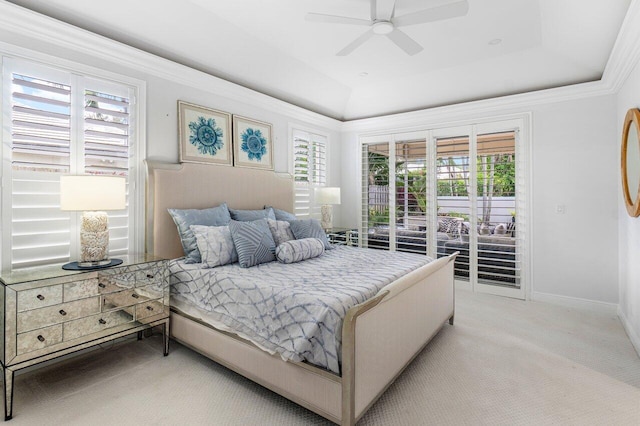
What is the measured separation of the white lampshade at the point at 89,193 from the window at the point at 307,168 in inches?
99.7

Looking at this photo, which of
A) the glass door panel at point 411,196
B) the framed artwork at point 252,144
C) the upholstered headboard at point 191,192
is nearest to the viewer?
the upholstered headboard at point 191,192

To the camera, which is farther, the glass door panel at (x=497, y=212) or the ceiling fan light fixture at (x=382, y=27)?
the glass door panel at (x=497, y=212)

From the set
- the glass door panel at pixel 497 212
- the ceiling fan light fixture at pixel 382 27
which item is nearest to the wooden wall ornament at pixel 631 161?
the glass door panel at pixel 497 212

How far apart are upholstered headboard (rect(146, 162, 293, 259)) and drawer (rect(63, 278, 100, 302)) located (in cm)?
72

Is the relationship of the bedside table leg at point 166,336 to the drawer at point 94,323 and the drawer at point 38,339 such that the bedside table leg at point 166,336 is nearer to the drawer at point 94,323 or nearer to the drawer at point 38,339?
the drawer at point 94,323

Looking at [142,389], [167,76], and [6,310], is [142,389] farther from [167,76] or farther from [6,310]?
[167,76]

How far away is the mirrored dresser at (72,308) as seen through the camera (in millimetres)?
1910

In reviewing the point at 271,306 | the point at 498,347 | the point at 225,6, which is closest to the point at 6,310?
the point at 271,306

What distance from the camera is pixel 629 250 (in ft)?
10.3

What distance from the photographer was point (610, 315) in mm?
3605

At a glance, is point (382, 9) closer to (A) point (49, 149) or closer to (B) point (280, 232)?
(B) point (280, 232)

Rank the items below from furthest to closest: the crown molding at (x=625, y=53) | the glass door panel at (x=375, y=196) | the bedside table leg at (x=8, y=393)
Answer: the glass door panel at (x=375, y=196)
the crown molding at (x=625, y=53)
the bedside table leg at (x=8, y=393)

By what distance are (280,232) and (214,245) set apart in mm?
739

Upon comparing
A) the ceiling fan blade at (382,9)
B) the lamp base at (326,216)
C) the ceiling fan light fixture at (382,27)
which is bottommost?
the lamp base at (326,216)
